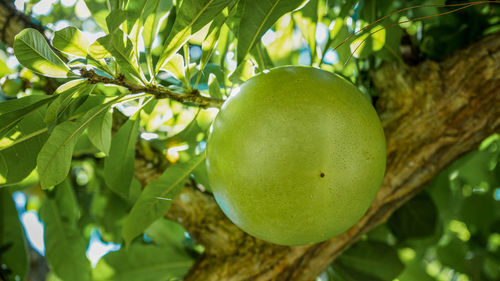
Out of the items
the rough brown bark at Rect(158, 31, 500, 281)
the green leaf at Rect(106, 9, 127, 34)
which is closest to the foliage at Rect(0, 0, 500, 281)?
A: the green leaf at Rect(106, 9, 127, 34)

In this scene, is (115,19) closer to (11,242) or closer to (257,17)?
(257,17)

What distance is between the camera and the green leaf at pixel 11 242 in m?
1.85

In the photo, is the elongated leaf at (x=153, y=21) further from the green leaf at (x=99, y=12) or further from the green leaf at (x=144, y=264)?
the green leaf at (x=144, y=264)

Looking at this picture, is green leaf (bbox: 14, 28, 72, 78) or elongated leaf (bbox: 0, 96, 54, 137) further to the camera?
elongated leaf (bbox: 0, 96, 54, 137)

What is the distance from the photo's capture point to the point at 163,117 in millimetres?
1799

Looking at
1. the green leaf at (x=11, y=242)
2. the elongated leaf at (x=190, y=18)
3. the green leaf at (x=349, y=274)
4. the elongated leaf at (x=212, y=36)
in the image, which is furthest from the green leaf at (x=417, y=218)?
the green leaf at (x=11, y=242)

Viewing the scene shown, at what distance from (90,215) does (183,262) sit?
2.27 ft

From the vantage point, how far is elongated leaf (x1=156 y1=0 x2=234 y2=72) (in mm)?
1111

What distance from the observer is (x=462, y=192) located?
2.28 meters

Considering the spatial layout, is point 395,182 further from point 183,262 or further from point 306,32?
point 183,262

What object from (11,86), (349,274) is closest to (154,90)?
(11,86)

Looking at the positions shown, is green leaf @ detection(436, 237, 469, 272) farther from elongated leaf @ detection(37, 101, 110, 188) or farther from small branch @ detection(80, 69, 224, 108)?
elongated leaf @ detection(37, 101, 110, 188)

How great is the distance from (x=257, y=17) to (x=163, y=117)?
73 centimetres

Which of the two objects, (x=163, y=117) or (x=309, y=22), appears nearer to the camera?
(x=309, y=22)
